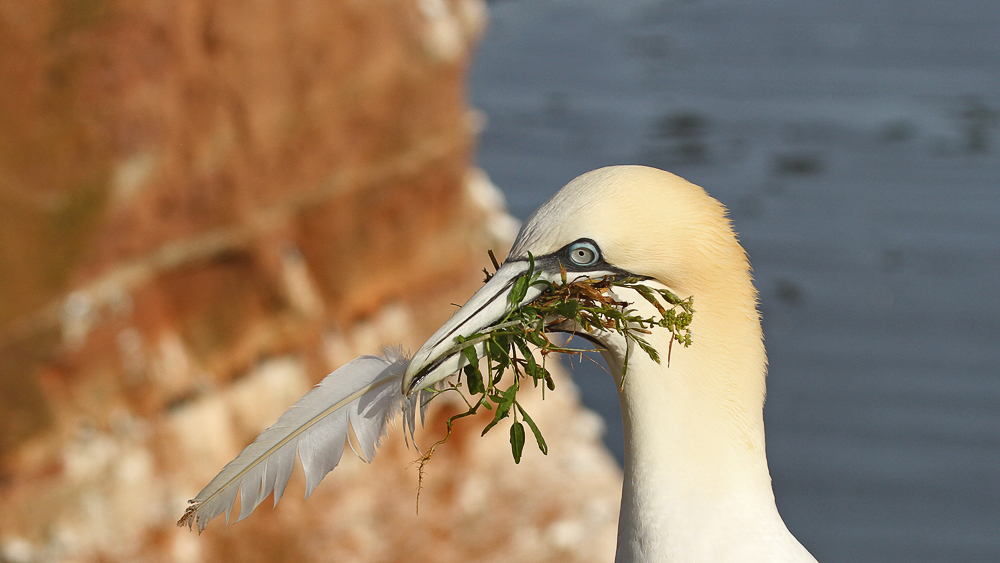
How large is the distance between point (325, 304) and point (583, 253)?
184 inches

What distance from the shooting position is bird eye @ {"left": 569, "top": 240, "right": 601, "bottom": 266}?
7.75 feet

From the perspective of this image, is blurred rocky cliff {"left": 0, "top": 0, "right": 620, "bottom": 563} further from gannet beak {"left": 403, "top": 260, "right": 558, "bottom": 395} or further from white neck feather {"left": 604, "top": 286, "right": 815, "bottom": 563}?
white neck feather {"left": 604, "top": 286, "right": 815, "bottom": 563}

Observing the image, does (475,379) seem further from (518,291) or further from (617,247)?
(617,247)

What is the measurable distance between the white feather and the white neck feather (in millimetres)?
Answer: 574

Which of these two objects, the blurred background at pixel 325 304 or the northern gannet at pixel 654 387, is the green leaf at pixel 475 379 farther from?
the blurred background at pixel 325 304

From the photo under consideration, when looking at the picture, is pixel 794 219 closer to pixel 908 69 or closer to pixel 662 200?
pixel 908 69

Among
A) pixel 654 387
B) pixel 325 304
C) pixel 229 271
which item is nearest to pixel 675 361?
pixel 654 387

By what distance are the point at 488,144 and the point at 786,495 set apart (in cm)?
573

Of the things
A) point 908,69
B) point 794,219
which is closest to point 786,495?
point 794,219

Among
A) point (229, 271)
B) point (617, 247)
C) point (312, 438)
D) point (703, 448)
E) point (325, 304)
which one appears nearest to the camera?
point (617, 247)

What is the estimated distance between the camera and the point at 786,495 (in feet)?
24.5

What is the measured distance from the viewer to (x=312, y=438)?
8.61 feet

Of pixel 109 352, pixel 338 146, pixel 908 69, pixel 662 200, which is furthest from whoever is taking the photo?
pixel 908 69

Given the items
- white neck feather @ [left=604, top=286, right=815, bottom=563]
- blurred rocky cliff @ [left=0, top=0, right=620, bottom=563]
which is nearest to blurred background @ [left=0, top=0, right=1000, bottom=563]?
blurred rocky cliff @ [left=0, top=0, right=620, bottom=563]
